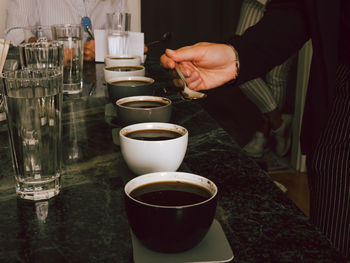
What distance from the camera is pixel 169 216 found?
1.72ft

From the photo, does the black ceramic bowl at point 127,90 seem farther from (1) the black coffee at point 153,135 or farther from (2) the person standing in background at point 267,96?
(2) the person standing in background at point 267,96

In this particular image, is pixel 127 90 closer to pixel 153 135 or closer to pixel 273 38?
pixel 153 135

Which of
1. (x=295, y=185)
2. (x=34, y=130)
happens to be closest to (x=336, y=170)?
(x=34, y=130)

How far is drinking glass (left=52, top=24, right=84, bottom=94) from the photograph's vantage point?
1.48 meters

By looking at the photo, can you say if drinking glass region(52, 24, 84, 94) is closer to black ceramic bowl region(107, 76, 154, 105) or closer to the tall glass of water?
A: black ceramic bowl region(107, 76, 154, 105)

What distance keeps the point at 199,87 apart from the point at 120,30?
784 millimetres

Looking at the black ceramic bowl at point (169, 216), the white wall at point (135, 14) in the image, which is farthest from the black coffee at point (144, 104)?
the white wall at point (135, 14)

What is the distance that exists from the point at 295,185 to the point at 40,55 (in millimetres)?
1910

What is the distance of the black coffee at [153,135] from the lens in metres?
0.81

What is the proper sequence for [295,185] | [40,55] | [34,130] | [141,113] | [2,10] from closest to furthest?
[34,130] → [141,113] → [40,55] → [295,185] → [2,10]

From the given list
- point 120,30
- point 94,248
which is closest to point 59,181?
point 94,248

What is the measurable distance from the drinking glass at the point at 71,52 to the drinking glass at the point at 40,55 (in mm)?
145

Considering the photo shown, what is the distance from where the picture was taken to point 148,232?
1.76 ft

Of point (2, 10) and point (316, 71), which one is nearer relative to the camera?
point (316, 71)
